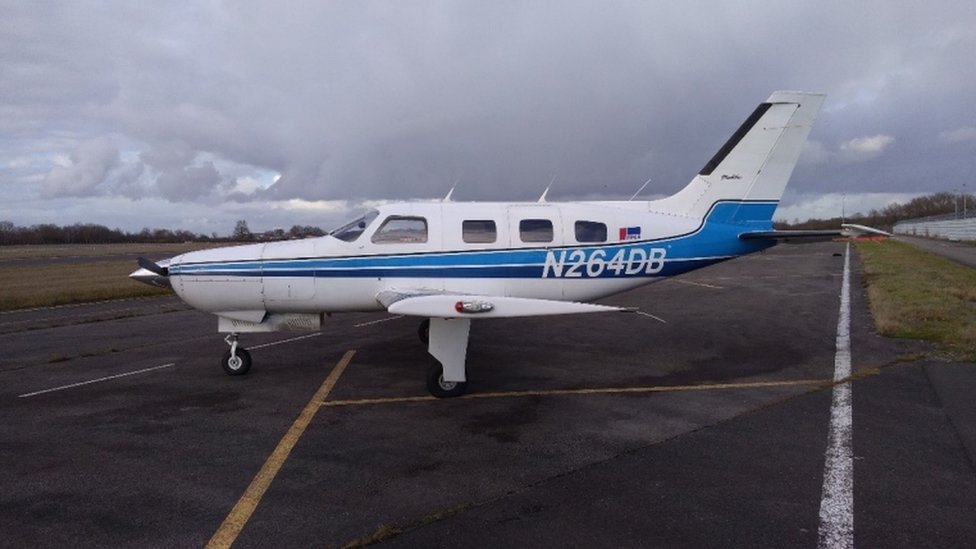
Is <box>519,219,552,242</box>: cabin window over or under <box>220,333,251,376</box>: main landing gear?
over

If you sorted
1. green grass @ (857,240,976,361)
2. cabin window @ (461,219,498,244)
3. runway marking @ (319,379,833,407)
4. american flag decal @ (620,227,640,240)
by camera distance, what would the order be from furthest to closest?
green grass @ (857,240,976,361)
american flag decal @ (620,227,640,240)
cabin window @ (461,219,498,244)
runway marking @ (319,379,833,407)

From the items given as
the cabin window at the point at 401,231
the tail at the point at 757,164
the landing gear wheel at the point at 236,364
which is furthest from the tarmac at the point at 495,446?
the tail at the point at 757,164

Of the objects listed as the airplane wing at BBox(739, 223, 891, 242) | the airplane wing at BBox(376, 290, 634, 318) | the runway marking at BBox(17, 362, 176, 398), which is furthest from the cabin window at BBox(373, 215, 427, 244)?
the airplane wing at BBox(739, 223, 891, 242)

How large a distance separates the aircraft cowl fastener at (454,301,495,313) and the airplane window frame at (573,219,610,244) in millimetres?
2787

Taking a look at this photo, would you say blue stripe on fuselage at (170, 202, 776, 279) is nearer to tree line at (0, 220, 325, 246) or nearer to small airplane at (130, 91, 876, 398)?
small airplane at (130, 91, 876, 398)

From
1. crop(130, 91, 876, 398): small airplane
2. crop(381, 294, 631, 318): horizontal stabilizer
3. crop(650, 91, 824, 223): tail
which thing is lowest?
crop(381, 294, 631, 318): horizontal stabilizer

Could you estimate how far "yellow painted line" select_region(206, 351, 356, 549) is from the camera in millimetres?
4344

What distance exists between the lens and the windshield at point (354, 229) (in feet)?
29.8

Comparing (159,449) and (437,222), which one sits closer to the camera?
(159,449)

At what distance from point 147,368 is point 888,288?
20161mm

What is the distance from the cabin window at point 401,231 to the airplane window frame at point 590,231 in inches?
93.6

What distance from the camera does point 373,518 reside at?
4.54m

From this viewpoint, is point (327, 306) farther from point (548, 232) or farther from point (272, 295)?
point (548, 232)

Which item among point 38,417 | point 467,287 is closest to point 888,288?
point 467,287
